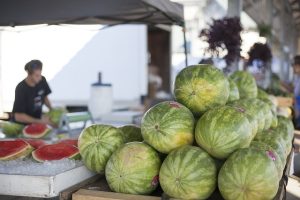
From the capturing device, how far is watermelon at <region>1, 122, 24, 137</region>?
4.38 m

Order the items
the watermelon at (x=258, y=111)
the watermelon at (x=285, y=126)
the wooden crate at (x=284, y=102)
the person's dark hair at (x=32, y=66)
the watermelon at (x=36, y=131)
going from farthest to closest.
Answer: the wooden crate at (x=284, y=102), the person's dark hair at (x=32, y=66), the watermelon at (x=36, y=131), the watermelon at (x=285, y=126), the watermelon at (x=258, y=111)

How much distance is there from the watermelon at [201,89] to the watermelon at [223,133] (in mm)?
198

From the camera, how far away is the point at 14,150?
211 cm

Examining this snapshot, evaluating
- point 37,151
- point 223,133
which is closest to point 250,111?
point 223,133

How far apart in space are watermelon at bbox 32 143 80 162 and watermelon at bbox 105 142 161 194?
1.58 ft

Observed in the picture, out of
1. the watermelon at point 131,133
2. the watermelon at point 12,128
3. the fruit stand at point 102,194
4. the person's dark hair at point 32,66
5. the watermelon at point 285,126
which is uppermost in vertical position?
the person's dark hair at point 32,66

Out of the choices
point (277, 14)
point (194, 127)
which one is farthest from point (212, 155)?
point (277, 14)

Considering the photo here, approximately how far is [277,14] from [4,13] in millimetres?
12920

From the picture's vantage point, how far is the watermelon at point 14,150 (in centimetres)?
205

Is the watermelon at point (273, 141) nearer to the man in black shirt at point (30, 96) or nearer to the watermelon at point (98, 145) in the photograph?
the watermelon at point (98, 145)

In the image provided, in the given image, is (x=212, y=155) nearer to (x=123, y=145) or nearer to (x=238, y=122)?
(x=238, y=122)

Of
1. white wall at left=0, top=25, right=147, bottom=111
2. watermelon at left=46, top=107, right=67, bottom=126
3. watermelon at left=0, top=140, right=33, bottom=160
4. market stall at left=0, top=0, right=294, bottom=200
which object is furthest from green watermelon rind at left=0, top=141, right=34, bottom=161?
white wall at left=0, top=25, right=147, bottom=111

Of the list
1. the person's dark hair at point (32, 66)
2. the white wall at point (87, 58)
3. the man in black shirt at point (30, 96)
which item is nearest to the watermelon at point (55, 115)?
the man in black shirt at point (30, 96)

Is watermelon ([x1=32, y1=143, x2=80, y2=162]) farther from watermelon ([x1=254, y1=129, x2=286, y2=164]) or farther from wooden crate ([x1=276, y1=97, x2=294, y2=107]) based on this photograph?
wooden crate ([x1=276, y1=97, x2=294, y2=107])
